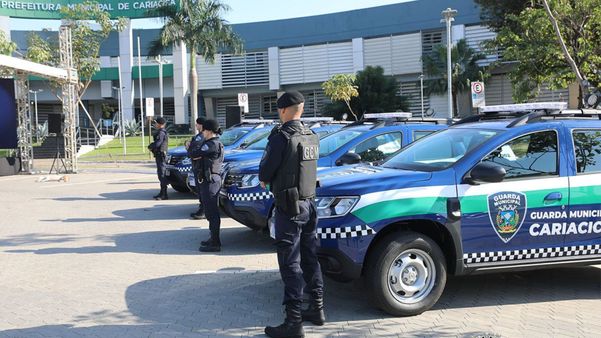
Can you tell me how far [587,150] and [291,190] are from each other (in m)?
2.99

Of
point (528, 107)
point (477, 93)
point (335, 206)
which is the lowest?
point (335, 206)

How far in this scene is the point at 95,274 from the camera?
650 centimetres

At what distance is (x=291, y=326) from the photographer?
4305 millimetres

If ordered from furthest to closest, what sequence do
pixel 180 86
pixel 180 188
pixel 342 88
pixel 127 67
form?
pixel 180 86 < pixel 127 67 < pixel 342 88 < pixel 180 188

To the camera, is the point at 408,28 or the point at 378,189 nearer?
the point at 378,189

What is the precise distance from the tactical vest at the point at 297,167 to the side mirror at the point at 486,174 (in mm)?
1396

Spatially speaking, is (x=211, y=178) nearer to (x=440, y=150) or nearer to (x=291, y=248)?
(x=440, y=150)

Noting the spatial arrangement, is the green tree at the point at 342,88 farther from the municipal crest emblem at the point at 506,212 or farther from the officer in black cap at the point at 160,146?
the municipal crest emblem at the point at 506,212

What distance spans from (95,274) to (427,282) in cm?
384

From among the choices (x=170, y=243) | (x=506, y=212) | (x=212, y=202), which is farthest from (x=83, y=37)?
(x=506, y=212)

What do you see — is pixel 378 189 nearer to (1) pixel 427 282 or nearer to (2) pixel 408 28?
(1) pixel 427 282

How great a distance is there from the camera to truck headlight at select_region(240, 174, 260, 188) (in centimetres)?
757

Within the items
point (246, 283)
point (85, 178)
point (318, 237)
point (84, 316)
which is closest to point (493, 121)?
point (318, 237)

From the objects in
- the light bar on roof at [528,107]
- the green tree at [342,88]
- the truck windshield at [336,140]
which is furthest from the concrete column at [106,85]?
the light bar on roof at [528,107]
